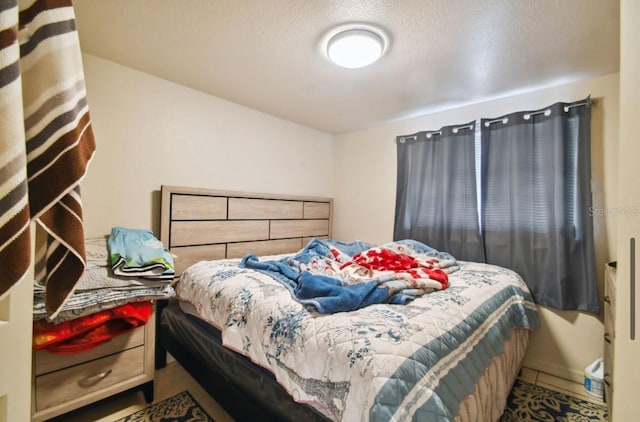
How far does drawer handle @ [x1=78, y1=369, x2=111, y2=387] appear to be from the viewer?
150 cm

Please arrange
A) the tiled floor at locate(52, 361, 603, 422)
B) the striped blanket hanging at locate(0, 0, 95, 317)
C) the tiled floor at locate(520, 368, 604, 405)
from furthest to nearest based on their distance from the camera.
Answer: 1. the tiled floor at locate(520, 368, 604, 405)
2. the tiled floor at locate(52, 361, 603, 422)
3. the striped blanket hanging at locate(0, 0, 95, 317)

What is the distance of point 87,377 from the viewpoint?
59.4 inches

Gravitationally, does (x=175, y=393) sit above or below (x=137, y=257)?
below

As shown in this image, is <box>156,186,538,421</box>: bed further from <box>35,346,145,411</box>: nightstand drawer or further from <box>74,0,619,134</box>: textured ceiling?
<box>74,0,619,134</box>: textured ceiling

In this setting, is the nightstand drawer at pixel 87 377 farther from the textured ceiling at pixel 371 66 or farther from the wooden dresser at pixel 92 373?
the textured ceiling at pixel 371 66

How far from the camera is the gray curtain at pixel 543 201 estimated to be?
79.6 inches

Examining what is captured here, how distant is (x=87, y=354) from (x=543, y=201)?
3.13m

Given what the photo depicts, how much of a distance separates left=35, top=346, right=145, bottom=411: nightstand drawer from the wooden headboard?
2.23ft

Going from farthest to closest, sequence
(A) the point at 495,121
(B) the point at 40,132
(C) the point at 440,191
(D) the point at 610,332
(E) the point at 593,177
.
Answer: (C) the point at 440,191 < (A) the point at 495,121 < (E) the point at 593,177 < (D) the point at 610,332 < (B) the point at 40,132

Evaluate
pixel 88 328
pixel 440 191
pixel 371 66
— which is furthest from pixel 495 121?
pixel 88 328

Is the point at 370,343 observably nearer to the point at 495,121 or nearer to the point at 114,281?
the point at 114,281

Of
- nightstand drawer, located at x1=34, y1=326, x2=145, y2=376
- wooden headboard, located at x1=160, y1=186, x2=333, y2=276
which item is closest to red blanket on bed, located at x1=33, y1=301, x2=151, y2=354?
nightstand drawer, located at x1=34, y1=326, x2=145, y2=376

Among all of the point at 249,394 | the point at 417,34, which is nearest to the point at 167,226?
the point at 249,394

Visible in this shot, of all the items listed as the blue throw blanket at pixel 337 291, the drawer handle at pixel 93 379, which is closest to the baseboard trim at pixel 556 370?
the blue throw blanket at pixel 337 291
